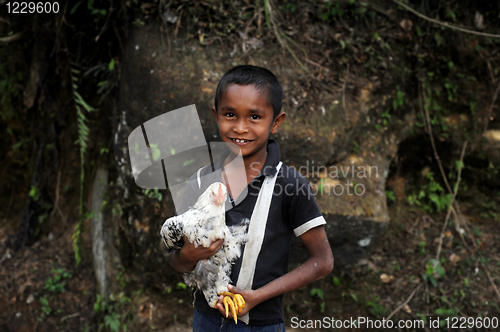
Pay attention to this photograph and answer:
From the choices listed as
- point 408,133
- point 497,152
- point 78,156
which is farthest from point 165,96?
point 497,152

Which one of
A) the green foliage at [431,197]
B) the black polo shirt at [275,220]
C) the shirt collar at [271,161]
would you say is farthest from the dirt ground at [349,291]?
the shirt collar at [271,161]

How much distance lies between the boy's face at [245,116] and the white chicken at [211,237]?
24 centimetres

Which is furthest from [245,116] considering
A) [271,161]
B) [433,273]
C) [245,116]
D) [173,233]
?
[433,273]

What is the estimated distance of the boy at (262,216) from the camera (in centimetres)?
173

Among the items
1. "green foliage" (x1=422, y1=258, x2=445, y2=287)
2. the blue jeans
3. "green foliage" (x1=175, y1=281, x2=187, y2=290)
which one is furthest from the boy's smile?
"green foliage" (x1=422, y1=258, x2=445, y2=287)

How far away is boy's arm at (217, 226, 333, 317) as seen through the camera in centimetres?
166

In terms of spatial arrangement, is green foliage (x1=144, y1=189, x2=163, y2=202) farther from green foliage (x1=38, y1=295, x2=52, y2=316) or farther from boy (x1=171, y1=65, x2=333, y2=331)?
boy (x1=171, y1=65, x2=333, y2=331)

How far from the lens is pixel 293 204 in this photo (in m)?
1.79

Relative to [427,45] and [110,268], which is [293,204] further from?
[427,45]

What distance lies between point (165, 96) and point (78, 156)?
6.26ft

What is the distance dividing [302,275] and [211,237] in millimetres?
462

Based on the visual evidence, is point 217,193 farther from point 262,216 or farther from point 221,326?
point 221,326

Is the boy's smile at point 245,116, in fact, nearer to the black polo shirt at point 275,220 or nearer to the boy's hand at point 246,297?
the black polo shirt at point 275,220

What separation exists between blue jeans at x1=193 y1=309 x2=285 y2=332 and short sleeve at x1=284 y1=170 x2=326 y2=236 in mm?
485
